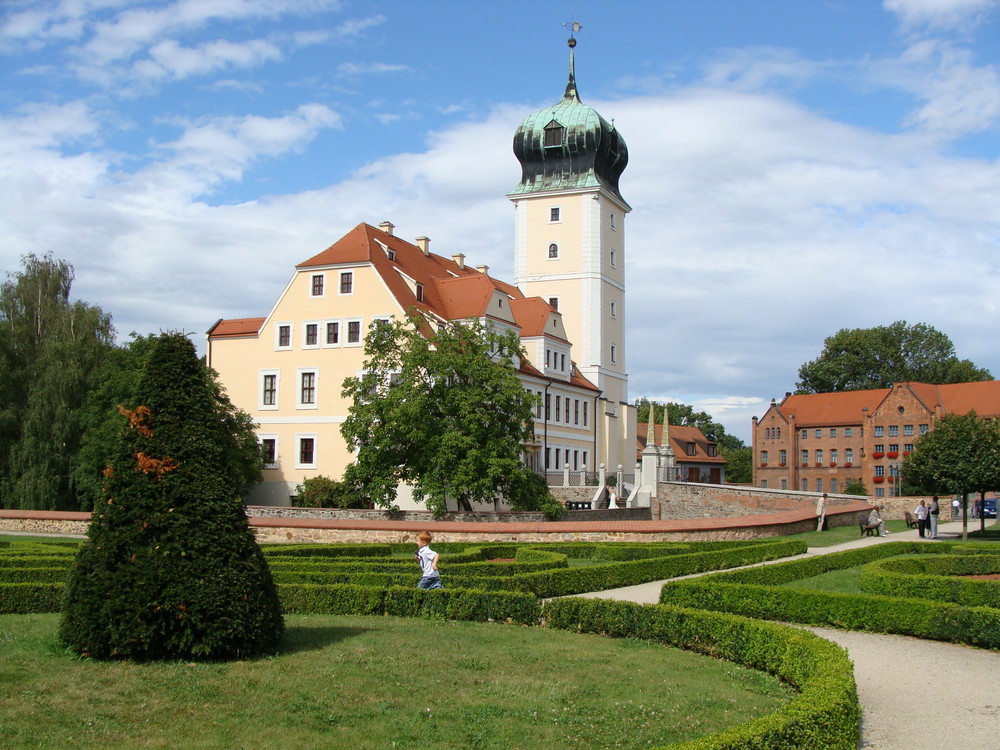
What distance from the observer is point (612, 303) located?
66938mm

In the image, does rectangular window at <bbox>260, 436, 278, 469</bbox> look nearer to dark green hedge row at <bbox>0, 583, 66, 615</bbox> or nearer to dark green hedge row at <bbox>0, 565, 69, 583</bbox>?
dark green hedge row at <bbox>0, 565, 69, 583</bbox>

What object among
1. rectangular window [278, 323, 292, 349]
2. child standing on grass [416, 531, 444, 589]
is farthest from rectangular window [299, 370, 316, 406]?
child standing on grass [416, 531, 444, 589]

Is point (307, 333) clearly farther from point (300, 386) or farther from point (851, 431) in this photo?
point (851, 431)

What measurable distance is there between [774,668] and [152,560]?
714 centimetres

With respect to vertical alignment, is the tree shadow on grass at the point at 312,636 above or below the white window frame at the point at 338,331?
below

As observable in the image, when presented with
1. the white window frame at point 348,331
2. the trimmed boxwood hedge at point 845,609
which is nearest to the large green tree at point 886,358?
the white window frame at point 348,331

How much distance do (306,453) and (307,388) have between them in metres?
3.21

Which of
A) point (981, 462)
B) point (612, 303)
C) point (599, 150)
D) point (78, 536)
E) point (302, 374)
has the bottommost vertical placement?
point (78, 536)

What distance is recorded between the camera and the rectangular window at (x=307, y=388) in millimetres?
48250

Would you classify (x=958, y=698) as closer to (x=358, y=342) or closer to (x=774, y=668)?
(x=774, y=668)

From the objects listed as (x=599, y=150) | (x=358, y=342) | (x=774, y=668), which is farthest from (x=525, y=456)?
(x=774, y=668)

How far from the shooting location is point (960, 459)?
33.3 m

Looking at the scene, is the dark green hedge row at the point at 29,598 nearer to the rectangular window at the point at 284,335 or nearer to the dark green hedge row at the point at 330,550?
the dark green hedge row at the point at 330,550

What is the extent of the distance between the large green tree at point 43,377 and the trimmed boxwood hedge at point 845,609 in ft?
122
